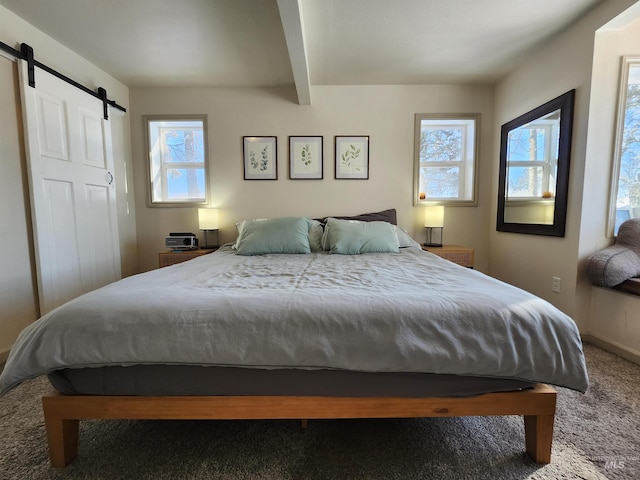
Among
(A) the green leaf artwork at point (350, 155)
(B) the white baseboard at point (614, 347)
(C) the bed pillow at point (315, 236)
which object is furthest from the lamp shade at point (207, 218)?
(B) the white baseboard at point (614, 347)

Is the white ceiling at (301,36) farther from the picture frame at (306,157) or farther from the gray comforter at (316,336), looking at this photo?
the gray comforter at (316,336)

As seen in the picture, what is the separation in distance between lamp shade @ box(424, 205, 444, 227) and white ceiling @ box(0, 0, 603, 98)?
4.37 feet

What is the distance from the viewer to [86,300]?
103 centimetres

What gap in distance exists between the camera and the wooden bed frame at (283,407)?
0.98m

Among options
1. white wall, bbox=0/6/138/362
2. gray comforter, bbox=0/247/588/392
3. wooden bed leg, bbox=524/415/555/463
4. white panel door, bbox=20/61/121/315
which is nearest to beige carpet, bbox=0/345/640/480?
wooden bed leg, bbox=524/415/555/463

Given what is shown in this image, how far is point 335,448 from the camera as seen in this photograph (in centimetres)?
110

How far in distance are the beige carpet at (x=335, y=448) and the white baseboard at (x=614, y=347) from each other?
598mm

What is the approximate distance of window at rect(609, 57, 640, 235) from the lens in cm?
189

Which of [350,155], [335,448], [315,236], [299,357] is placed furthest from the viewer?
[350,155]

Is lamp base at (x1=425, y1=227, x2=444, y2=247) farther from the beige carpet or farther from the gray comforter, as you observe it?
the gray comforter

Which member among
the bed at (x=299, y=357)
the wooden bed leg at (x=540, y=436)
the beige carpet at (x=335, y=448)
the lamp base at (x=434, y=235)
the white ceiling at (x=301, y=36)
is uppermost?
the white ceiling at (x=301, y=36)

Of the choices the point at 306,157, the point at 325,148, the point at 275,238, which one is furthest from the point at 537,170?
the point at 275,238

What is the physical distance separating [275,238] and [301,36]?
1424 mm

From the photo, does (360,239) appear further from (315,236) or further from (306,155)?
(306,155)
